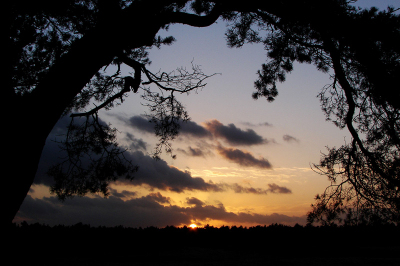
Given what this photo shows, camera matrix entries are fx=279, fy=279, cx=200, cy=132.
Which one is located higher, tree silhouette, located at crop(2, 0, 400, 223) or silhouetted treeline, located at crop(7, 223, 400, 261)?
tree silhouette, located at crop(2, 0, 400, 223)

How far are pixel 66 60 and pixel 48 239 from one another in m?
4.05

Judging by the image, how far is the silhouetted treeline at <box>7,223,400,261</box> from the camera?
18.1ft

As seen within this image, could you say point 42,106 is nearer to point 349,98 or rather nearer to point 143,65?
point 143,65

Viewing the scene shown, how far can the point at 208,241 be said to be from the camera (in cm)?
683

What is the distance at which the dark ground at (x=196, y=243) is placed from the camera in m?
A: 5.25

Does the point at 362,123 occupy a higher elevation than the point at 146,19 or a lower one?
lower

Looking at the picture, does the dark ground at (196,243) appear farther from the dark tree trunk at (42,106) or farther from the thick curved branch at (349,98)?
the dark tree trunk at (42,106)

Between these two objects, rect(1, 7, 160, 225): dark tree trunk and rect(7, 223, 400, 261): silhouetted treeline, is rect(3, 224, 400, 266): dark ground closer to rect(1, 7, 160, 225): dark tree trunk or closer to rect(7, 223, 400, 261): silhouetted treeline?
rect(7, 223, 400, 261): silhouetted treeline

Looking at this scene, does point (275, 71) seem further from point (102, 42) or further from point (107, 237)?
point (107, 237)

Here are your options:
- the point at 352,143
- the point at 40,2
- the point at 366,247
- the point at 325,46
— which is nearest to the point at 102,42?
the point at 40,2

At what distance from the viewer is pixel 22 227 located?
573 cm

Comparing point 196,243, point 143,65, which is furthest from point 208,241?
point 143,65

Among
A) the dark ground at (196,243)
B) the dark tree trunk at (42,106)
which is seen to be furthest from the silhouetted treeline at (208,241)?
the dark tree trunk at (42,106)

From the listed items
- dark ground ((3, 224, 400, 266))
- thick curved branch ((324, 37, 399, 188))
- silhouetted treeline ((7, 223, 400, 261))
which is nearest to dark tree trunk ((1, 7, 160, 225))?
dark ground ((3, 224, 400, 266))
